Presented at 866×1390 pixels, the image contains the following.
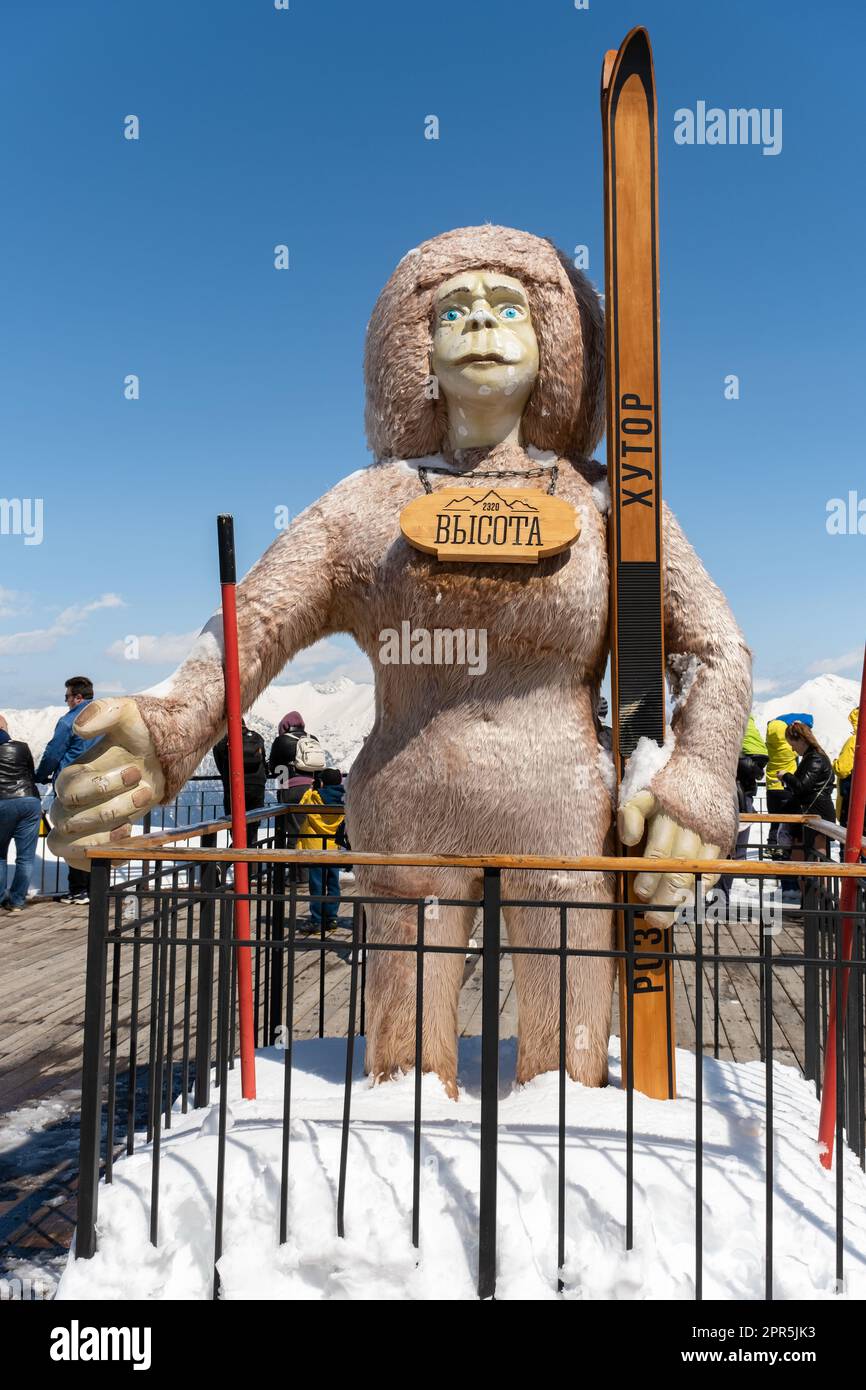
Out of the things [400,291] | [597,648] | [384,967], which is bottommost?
[384,967]

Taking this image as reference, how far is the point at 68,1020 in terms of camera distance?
498 cm

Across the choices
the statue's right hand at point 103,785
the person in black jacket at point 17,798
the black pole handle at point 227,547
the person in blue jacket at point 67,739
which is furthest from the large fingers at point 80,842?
the person in black jacket at point 17,798

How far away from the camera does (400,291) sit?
307 centimetres

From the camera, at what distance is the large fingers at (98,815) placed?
254 cm

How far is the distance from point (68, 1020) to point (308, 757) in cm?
269

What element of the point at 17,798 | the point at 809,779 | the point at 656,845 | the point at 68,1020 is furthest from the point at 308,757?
the point at 656,845

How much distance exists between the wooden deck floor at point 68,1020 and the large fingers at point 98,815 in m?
1.15

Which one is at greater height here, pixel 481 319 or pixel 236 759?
pixel 481 319

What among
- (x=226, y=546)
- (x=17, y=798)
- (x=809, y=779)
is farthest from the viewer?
(x=17, y=798)

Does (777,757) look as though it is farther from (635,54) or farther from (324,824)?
(635,54)

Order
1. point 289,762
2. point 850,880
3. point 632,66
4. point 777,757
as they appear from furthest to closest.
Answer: point 777,757, point 289,762, point 632,66, point 850,880
